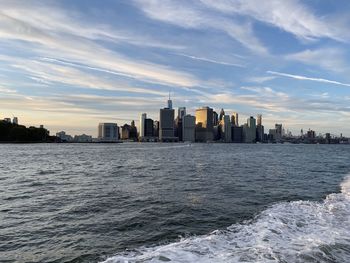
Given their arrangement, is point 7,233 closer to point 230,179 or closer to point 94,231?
point 94,231

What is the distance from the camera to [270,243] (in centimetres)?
1327

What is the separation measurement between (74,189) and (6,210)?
832 cm

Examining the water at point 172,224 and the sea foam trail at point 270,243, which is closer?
the sea foam trail at point 270,243

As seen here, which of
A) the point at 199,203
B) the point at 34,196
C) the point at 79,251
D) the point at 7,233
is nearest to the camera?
the point at 79,251

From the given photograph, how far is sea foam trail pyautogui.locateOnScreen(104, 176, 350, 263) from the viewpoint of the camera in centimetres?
1165

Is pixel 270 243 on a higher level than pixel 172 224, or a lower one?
higher

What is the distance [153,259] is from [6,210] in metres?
11.9

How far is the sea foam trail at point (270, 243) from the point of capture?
11648mm

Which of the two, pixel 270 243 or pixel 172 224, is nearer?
pixel 270 243

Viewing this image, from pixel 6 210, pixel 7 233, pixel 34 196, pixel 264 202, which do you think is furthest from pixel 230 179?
pixel 7 233

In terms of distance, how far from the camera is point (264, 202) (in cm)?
2269

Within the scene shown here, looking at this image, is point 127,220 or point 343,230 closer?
point 343,230

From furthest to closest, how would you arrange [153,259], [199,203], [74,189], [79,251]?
[74,189]
[199,203]
[79,251]
[153,259]

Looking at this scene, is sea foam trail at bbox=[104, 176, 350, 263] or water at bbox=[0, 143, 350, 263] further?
water at bbox=[0, 143, 350, 263]
